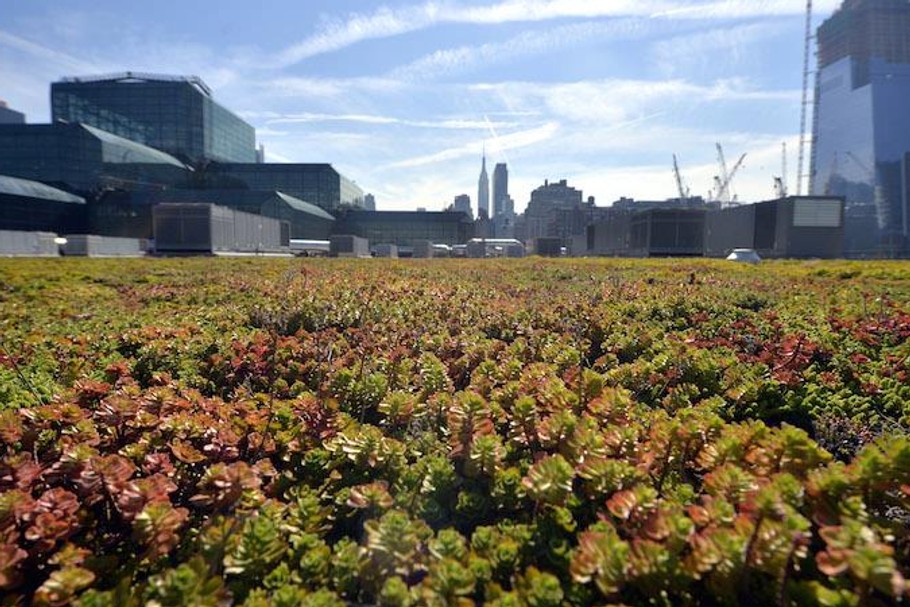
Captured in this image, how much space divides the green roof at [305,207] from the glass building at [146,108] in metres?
24.2

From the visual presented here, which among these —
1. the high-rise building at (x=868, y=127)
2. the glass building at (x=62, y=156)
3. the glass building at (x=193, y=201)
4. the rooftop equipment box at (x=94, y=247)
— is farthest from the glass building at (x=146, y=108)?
the high-rise building at (x=868, y=127)

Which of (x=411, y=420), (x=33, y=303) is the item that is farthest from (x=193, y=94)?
(x=411, y=420)

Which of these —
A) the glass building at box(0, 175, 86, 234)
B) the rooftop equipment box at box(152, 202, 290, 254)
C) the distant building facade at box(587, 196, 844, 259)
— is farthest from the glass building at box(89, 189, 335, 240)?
the distant building facade at box(587, 196, 844, 259)

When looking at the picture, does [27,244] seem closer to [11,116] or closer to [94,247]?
[94,247]

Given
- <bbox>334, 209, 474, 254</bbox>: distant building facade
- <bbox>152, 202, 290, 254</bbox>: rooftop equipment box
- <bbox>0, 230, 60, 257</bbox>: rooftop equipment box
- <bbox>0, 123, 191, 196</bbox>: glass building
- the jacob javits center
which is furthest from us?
<bbox>334, 209, 474, 254</bbox>: distant building facade

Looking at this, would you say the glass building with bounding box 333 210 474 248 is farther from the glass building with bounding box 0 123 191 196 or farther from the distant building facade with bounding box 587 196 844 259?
the distant building facade with bounding box 587 196 844 259

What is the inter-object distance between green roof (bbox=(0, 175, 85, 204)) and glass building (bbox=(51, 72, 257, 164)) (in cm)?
3127

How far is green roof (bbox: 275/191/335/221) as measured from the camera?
89812 millimetres

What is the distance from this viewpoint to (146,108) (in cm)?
10425

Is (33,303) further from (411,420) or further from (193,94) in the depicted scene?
(193,94)

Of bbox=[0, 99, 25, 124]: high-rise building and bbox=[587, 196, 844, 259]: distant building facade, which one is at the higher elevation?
bbox=[0, 99, 25, 124]: high-rise building

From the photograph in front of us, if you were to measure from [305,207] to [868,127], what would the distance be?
173714mm

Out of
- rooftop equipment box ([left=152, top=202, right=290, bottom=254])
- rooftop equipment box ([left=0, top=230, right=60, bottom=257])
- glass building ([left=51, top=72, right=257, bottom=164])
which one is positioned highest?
glass building ([left=51, top=72, right=257, bottom=164])

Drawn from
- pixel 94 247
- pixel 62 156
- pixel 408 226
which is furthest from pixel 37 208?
pixel 408 226
